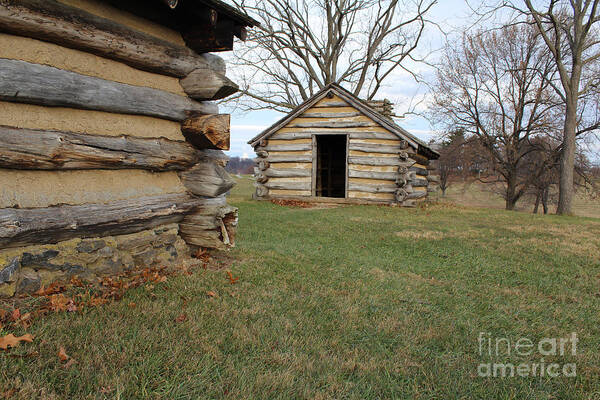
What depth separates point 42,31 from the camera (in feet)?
10.6

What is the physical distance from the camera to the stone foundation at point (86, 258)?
3.07m

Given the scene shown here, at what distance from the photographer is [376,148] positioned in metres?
13.6

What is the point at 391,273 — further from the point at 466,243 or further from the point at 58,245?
the point at 58,245

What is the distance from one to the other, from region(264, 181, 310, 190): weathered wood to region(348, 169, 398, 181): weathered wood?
187cm

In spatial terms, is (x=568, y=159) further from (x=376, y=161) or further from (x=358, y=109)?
(x=358, y=109)

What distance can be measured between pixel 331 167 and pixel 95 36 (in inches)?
660

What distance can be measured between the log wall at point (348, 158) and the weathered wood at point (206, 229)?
9.66 m

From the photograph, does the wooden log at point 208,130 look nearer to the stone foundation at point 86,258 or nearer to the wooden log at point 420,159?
the stone foundation at point 86,258

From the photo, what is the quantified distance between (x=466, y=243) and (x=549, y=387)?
495 cm

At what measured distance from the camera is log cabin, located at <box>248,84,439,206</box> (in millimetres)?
13328

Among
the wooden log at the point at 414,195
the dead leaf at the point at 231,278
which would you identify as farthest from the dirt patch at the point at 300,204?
the dead leaf at the point at 231,278

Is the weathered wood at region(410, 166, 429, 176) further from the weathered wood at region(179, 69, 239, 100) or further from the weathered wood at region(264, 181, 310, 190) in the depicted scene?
the weathered wood at region(179, 69, 239, 100)

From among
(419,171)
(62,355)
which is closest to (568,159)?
(419,171)

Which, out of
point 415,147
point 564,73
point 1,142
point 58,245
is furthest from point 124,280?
point 564,73
